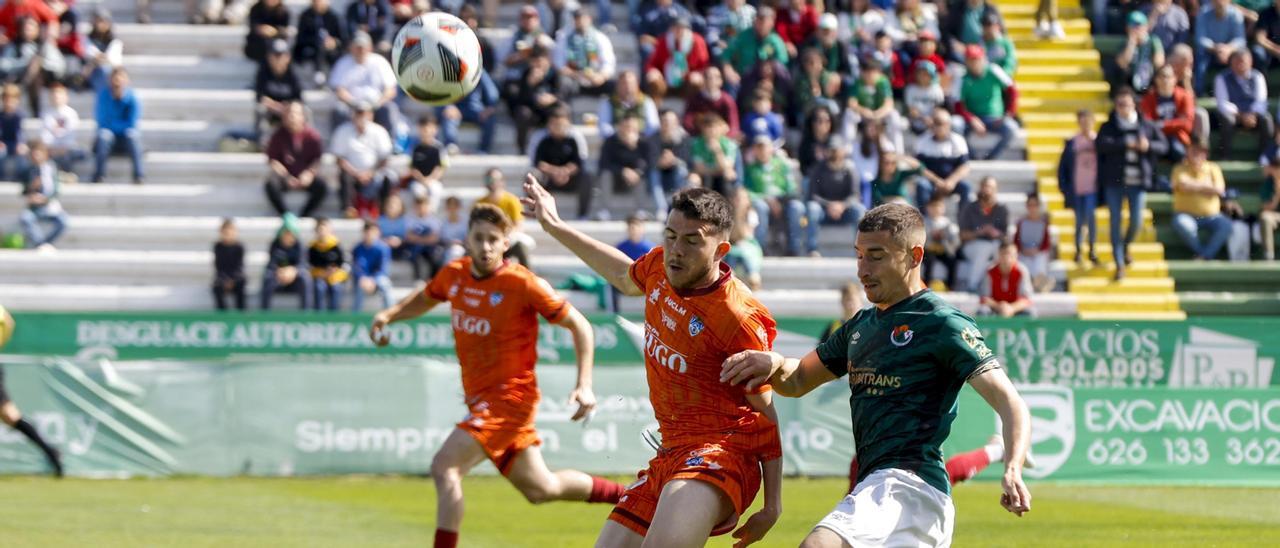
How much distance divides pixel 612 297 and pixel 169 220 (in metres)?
6.63

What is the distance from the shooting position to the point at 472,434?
9953 millimetres

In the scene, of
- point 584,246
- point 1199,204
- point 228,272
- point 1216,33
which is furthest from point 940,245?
point 584,246

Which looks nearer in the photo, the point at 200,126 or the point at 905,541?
the point at 905,541

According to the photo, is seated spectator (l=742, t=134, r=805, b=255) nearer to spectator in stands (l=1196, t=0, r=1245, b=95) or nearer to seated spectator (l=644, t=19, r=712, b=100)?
seated spectator (l=644, t=19, r=712, b=100)

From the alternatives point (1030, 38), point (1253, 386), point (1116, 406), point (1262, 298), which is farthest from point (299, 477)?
point (1030, 38)

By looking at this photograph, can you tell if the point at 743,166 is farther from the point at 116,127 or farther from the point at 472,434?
the point at 472,434

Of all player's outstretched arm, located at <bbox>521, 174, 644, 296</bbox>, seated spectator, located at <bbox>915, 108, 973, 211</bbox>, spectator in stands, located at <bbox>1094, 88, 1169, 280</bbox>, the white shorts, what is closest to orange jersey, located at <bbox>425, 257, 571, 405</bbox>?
player's outstretched arm, located at <bbox>521, 174, 644, 296</bbox>

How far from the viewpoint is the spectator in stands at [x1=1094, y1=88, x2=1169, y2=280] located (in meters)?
21.3

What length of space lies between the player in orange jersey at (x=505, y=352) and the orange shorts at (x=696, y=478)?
10.4ft

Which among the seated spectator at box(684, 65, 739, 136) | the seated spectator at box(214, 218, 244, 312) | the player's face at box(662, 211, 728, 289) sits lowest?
the seated spectator at box(214, 218, 244, 312)

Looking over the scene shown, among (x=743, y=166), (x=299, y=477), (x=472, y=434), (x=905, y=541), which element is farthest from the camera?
(x=743, y=166)

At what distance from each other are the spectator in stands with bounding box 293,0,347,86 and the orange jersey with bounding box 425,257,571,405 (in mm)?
13905

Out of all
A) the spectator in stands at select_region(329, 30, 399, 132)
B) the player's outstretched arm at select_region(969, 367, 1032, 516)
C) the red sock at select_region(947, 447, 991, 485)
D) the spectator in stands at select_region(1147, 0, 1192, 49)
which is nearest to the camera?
the player's outstretched arm at select_region(969, 367, 1032, 516)

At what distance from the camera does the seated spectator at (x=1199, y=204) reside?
72.1 ft
